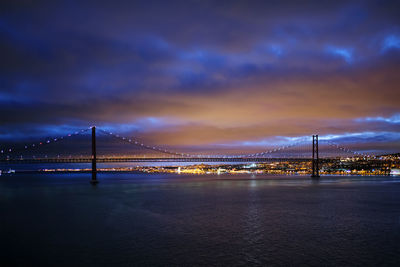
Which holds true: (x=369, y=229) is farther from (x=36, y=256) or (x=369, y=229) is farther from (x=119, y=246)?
(x=36, y=256)

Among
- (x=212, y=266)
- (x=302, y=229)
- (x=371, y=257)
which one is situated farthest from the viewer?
(x=302, y=229)

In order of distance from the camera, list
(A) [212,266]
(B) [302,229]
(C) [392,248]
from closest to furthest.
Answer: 1. (A) [212,266]
2. (C) [392,248]
3. (B) [302,229]

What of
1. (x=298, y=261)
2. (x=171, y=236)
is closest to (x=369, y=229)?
(x=298, y=261)

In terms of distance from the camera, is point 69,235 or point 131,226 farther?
point 131,226

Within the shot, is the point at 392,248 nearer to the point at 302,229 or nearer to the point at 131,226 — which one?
the point at 302,229

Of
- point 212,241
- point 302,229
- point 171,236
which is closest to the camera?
point 212,241

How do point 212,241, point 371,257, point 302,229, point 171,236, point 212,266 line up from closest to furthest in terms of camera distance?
point 212,266
point 371,257
point 212,241
point 171,236
point 302,229

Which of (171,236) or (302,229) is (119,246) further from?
(302,229)

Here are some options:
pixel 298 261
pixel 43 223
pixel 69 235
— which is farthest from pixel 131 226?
pixel 298 261

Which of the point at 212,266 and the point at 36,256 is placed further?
the point at 36,256
